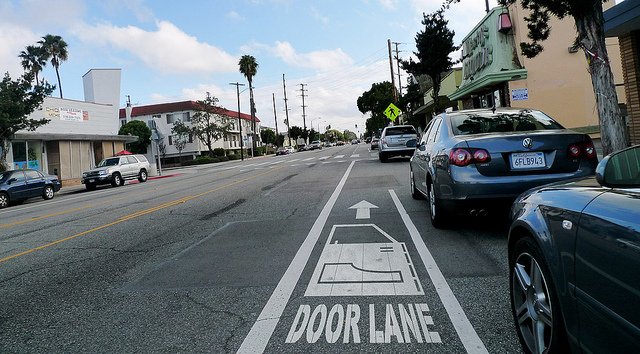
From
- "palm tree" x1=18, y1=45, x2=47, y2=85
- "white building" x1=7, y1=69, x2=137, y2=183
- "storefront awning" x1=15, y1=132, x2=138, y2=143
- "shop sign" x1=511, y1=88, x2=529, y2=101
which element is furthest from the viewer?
"palm tree" x1=18, y1=45, x2=47, y2=85

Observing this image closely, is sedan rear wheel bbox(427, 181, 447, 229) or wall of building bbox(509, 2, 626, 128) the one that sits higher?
wall of building bbox(509, 2, 626, 128)

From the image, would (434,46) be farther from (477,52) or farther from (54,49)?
(54,49)

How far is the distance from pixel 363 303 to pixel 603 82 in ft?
19.0

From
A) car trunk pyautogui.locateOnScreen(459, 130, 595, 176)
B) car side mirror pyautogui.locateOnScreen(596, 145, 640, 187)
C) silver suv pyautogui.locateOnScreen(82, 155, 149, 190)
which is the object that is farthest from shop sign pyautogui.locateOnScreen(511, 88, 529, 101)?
silver suv pyautogui.locateOnScreen(82, 155, 149, 190)

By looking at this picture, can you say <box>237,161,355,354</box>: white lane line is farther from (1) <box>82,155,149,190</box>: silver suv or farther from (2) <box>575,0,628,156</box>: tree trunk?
(1) <box>82,155,149,190</box>: silver suv

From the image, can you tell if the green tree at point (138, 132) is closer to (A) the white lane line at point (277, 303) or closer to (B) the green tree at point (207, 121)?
(B) the green tree at point (207, 121)

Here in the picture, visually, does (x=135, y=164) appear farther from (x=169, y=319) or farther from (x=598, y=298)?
(x=598, y=298)

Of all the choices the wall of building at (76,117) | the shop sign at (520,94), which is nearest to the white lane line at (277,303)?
the shop sign at (520,94)

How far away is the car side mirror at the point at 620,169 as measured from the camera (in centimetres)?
227

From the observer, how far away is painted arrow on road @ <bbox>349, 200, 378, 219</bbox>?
831 centimetres

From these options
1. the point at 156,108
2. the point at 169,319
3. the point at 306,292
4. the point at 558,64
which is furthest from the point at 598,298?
the point at 156,108

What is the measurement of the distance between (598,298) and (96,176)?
25849 mm

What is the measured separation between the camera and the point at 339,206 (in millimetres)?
9609

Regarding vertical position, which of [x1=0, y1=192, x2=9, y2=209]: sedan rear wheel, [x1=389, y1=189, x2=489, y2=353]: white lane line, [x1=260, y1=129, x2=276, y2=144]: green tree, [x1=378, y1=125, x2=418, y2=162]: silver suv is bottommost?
[x1=389, y1=189, x2=489, y2=353]: white lane line
